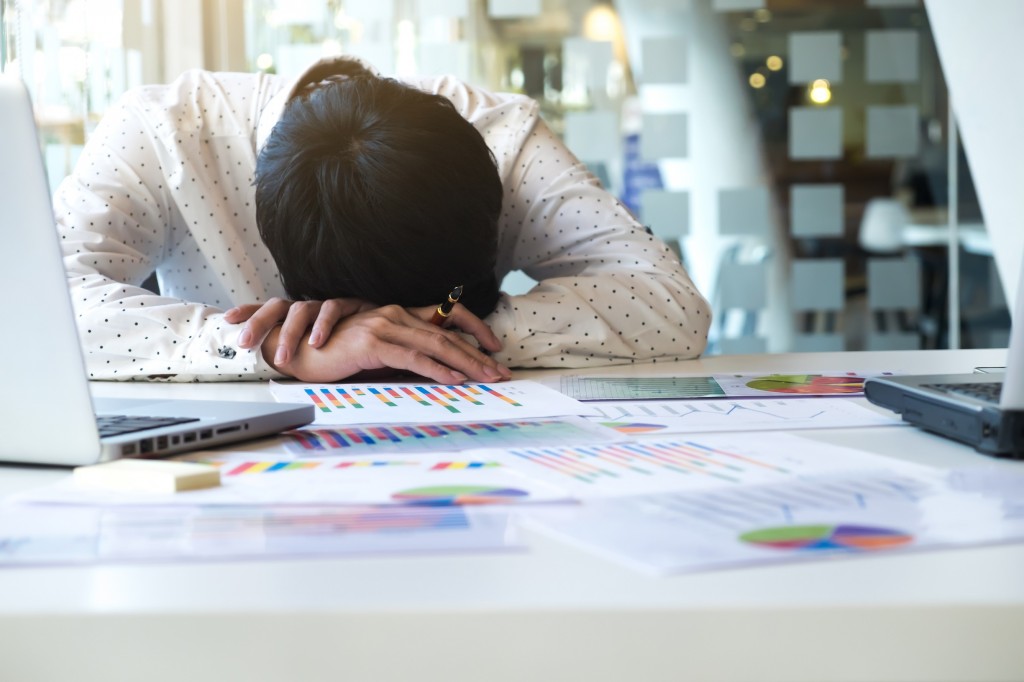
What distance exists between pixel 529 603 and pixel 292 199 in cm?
94

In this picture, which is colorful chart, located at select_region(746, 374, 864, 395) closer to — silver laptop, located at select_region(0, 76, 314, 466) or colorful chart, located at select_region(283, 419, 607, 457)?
colorful chart, located at select_region(283, 419, 607, 457)

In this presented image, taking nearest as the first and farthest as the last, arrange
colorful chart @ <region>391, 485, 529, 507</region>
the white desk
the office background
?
the white desk, colorful chart @ <region>391, 485, 529, 507</region>, the office background

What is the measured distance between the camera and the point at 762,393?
1.02m

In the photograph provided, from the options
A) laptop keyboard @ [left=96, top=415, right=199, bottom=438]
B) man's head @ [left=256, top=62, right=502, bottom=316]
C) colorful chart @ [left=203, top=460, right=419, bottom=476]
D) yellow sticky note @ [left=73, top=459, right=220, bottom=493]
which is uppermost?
man's head @ [left=256, top=62, right=502, bottom=316]

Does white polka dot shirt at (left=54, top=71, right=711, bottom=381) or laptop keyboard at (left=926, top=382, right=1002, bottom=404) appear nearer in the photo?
laptop keyboard at (left=926, top=382, right=1002, bottom=404)

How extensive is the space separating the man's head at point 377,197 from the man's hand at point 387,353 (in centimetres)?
8

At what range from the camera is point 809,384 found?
3.56 ft

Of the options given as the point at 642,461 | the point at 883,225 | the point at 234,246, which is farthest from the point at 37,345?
the point at 883,225

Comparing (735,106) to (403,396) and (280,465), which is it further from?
(280,465)

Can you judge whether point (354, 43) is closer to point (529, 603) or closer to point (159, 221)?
point (159, 221)

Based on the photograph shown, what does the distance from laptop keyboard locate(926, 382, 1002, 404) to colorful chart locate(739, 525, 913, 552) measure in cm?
28

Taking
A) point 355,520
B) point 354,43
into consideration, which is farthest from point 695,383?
point 354,43

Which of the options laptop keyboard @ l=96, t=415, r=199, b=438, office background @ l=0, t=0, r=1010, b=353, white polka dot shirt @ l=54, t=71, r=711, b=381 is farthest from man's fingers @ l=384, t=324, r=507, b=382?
office background @ l=0, t=0, r=1010, b=353

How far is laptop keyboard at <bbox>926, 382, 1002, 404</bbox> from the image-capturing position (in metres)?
0.75
